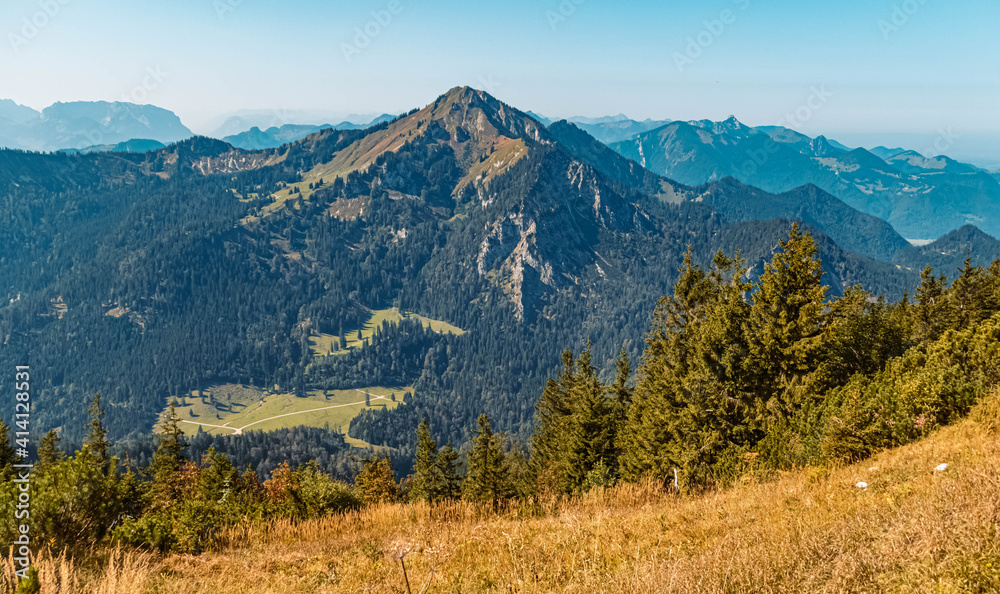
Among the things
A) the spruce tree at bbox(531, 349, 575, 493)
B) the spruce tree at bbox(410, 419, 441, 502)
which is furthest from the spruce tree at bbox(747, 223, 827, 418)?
the spruce tree at bbox(410, 419, 441, 502)

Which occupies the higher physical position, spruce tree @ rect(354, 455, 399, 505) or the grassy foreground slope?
the grassy foreground slope

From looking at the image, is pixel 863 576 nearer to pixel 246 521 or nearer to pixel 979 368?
pixel 246 521

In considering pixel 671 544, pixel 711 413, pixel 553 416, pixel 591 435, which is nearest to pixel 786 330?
pixel 711 413

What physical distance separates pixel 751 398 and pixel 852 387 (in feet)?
21.4

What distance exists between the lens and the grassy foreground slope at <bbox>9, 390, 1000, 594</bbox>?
6.12 meters

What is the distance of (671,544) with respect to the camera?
873 cm

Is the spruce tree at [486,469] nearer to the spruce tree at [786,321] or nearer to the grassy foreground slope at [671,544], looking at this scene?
the spruce tree at [786,321]

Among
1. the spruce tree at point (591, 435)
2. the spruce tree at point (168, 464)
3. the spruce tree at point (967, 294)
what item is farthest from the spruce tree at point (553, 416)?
the spruce tree at point (967, 294)

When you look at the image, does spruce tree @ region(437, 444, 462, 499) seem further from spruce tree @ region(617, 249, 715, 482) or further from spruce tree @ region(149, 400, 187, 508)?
spruce tree @ region(149, 400, 187, 508)

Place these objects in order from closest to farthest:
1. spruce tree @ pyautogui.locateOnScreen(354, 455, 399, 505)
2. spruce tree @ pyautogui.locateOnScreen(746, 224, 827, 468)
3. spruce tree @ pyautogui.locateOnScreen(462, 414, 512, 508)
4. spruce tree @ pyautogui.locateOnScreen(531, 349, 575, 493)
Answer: spruce tree @ pyautogui.locateOnScreen(746, 224, 827, 468) < spruce tree @ pyautogui.locateOnScreen(462, 414, 512, 508) < spruce tree @ pyautogui.locateOnScreen(531, 349, 575, 493) < spruce tree @ pyautogui.locateOnScreen(354, 455, 399, 505)

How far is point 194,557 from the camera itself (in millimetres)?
10422

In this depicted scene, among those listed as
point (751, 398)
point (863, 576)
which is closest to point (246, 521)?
point (863, 576)

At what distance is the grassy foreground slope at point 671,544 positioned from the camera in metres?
6.12

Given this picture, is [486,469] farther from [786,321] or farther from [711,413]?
[786,321]
